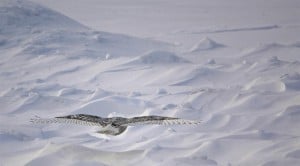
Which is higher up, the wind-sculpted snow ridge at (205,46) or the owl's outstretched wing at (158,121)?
the wind-sculpted snow ridge at (205,46)

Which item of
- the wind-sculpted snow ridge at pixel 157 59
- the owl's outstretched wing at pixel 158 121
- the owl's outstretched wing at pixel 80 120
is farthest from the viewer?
the wind-sculpted snow ridge at pixel 157 59

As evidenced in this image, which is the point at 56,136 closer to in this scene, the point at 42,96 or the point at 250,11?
the point at 42,96

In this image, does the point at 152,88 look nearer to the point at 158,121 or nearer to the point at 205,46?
the point at 205,46

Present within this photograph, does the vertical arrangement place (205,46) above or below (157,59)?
above

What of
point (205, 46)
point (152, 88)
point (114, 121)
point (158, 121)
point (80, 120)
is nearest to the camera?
point (158, 121)

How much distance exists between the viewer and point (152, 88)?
47.1 feet

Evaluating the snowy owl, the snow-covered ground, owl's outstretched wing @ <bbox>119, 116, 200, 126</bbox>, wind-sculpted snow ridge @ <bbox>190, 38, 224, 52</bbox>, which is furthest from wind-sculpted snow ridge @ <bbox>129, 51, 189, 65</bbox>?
owl's outstretched wing @ <bbox>119, 116, 200, 126</bbox>

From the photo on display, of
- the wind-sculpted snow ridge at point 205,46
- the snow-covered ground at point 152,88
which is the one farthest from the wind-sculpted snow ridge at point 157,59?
the wind-sculpted snow ridge at point 205,46

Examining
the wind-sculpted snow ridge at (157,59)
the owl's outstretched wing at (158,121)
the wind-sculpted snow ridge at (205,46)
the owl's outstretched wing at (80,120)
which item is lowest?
the owl's outstretched wing at (158,121)

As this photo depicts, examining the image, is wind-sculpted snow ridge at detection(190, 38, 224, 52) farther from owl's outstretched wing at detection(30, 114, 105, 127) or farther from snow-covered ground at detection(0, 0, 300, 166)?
owl's outstretched wing at detection(30, 114, 105, 127)

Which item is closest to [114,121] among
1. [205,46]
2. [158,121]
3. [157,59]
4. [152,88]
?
[158,121]

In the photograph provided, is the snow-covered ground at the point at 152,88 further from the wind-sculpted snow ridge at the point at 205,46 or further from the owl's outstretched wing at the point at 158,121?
the owl's outstretched wing at the point at 158,121

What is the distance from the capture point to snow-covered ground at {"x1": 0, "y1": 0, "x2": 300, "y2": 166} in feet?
29.2

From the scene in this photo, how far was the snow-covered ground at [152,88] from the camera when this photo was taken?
891 cm
